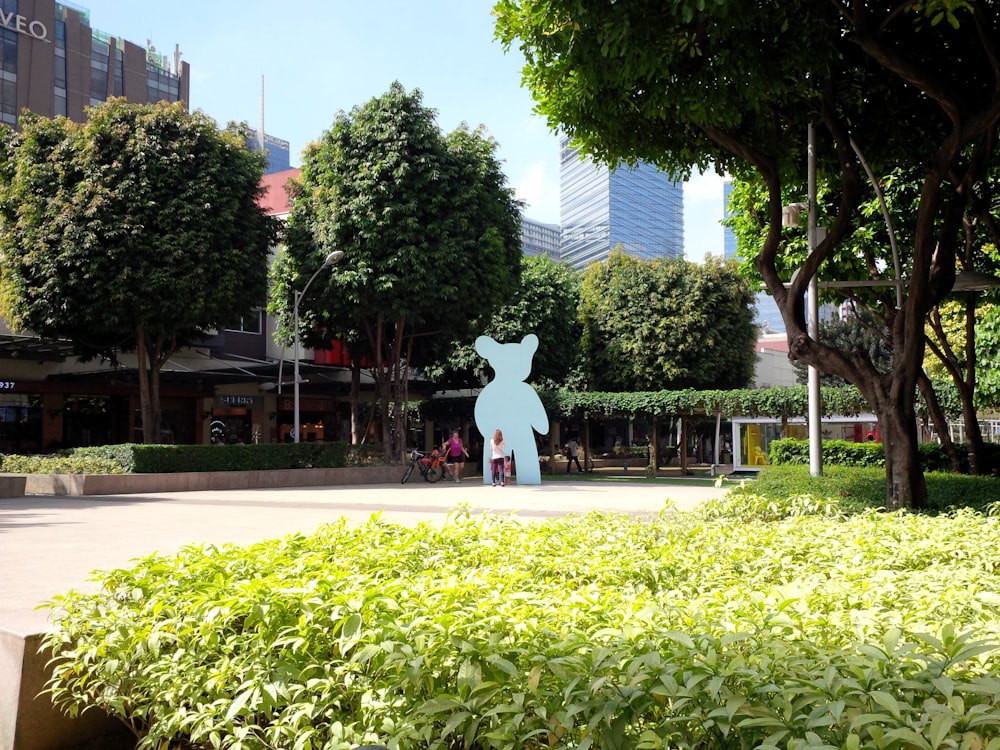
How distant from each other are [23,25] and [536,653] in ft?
203

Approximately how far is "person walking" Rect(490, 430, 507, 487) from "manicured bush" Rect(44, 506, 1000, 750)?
61.7ft

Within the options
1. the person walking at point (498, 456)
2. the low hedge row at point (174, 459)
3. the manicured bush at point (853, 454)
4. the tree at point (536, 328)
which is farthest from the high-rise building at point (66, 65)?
the manicured bush at point (853, 454)

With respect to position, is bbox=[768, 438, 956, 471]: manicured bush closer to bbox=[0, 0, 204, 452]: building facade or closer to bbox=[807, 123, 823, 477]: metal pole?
bbox=[807, 123, 823, 477]: metal pole

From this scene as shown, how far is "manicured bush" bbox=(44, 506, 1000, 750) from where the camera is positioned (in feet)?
8.40

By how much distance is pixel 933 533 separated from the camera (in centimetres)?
652

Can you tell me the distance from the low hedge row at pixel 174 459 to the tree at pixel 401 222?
4242 mm

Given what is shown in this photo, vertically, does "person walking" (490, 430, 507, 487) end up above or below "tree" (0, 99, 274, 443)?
below

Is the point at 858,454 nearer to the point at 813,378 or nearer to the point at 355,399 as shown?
the point at 813,378

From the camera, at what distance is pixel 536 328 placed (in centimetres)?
3881

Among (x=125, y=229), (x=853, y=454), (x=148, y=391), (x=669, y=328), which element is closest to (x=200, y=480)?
(x=148, y=391)

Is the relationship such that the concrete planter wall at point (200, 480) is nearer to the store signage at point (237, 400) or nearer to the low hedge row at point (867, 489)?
the store signage at point (237, 400)

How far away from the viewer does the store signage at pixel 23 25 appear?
5178cm

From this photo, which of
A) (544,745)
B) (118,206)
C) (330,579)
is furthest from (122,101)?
(544,745)

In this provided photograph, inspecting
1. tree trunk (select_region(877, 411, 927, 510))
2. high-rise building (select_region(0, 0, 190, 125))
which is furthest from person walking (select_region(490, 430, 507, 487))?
high-rise building (select_region(0, 0, 190, 125))
